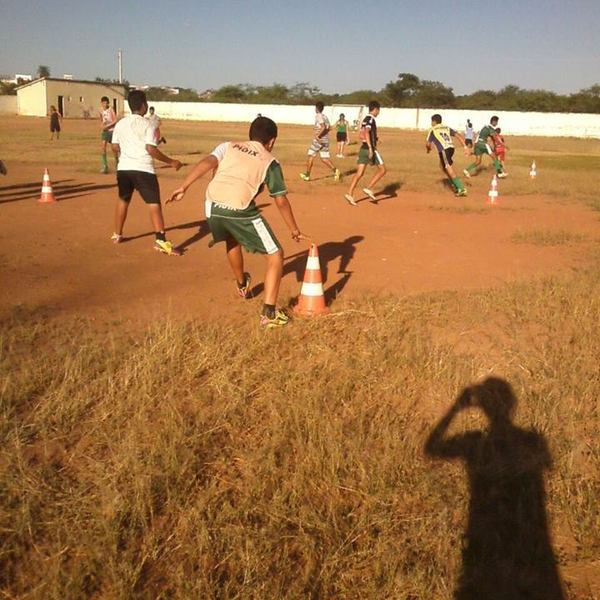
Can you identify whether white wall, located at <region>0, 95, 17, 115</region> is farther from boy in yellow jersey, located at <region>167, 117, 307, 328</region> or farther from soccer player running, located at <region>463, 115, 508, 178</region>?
boy in yellow jersey, located at <region>167, 117, 307, 328</region>

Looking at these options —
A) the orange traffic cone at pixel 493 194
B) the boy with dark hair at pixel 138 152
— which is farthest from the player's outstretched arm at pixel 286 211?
the orange traffic cone at pixel 493 194

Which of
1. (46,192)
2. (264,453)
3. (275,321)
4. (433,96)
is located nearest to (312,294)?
(275,321)

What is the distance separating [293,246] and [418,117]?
52.2 m

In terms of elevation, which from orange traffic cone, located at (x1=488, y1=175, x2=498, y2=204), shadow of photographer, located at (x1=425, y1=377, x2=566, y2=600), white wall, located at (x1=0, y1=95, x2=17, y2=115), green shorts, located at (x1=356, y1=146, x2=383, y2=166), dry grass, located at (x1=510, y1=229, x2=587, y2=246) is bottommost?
shadow of photographer, located at (x1=425, y1=377, x2=566, y2=600)

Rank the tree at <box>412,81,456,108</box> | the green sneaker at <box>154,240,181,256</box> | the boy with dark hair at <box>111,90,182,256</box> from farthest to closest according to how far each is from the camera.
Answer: the tree at <box>412,81,456,108</box>
the green sneaker at <box>154,240,181,256</box>
the boy with dark hair at <box>111,90,182,256</box>

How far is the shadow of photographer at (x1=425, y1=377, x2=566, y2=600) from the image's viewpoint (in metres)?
2.33

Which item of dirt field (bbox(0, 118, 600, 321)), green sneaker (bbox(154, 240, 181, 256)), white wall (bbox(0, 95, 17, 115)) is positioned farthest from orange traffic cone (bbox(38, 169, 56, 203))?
white wall (bbox(0, 95, 17, 115))

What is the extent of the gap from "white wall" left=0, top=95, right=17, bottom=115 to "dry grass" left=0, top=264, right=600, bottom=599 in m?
68.6

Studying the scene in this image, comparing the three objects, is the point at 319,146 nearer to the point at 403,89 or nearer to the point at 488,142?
the point at 488,142

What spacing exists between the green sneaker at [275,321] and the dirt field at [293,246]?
1.88 feet

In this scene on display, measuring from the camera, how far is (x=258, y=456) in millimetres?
2928

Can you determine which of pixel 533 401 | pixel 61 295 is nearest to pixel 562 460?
pixel 533 401

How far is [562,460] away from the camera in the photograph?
3043 millimetres

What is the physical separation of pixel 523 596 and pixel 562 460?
96 cm
